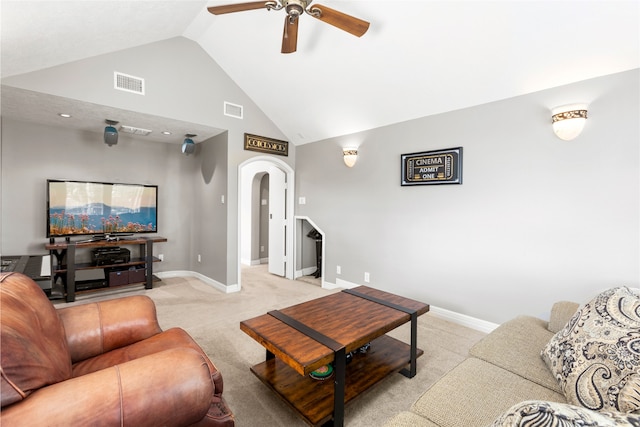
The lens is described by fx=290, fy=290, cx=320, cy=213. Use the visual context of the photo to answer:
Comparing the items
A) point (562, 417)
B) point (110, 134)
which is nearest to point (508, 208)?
point (562, 417)

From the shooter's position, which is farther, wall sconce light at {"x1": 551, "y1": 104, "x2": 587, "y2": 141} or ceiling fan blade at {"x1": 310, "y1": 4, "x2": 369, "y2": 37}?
wall sconce light at {"x1": 551, "y1": 104, "x2": 587, "y2": 141}

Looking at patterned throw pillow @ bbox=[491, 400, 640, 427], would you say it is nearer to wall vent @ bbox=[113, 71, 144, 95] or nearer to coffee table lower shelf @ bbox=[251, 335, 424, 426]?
A: coffee table lower shelf @ bbox=[251, 335, 424, 426]

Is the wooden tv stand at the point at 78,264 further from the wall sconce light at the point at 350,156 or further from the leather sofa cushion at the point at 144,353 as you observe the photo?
the wall sconce light at the point at 350,156

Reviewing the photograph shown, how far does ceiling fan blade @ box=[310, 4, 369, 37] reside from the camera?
6.62 ft

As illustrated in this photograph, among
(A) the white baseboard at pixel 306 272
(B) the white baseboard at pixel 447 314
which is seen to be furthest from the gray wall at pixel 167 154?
(A) the white baseboard at pixel 306 272

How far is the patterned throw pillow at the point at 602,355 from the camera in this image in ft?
3.65

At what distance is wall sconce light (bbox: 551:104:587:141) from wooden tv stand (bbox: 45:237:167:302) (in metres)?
5.14

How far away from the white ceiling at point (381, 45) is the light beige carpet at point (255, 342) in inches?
96.3

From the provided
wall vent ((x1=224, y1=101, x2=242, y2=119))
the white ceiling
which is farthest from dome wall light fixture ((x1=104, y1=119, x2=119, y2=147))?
wall vent ((x1=224, y1=101, x2=242, y2=119))

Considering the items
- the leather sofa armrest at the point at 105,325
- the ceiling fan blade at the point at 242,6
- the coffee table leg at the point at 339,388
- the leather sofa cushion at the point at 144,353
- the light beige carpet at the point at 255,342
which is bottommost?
the light beige carpet at the point at 255,342

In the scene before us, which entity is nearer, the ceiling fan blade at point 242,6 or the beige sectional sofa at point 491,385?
the beige sectional sofa at point 491,385

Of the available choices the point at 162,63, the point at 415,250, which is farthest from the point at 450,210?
the point at 162,63

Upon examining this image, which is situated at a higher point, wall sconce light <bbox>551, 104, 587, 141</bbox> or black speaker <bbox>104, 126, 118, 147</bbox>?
black speaker <bbox>104, 126, 118, 147</bbox>

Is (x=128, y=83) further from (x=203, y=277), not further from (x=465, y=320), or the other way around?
(x=465, y=320)
